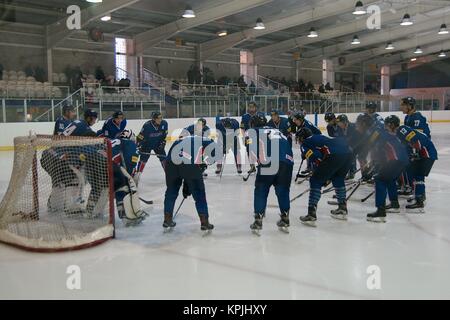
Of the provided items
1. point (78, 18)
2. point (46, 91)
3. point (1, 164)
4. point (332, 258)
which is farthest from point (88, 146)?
point (78, 18)

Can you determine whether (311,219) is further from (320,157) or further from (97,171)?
(97,171)

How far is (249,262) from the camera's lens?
340 centimetres

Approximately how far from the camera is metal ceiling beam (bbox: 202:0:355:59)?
1574 cm

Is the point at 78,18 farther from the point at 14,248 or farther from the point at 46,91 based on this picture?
the point at 14,248

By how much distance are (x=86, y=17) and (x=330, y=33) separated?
1059 centimetres

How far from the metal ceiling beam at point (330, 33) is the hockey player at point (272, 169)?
15399mm

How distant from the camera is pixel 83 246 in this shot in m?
3.67

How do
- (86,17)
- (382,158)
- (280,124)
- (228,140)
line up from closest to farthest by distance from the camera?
(382,158), (280,124), (228,140), (86,17)

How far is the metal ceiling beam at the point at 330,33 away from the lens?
58.4 feet

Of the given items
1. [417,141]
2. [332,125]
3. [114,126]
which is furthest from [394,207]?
[114,126]

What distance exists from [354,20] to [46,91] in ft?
40.8

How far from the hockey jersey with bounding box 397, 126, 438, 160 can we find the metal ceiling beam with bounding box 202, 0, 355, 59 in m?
11.5

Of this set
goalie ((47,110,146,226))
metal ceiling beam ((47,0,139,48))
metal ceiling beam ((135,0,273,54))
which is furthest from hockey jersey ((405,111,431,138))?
metal ceiling beam ((135,0,273,54))

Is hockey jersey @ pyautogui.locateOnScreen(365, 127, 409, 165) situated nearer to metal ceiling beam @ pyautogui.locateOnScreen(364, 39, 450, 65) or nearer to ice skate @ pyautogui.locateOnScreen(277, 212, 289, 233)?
ice skate @ pyautogui.locateOnScreen(277, 212, 289, 233)
